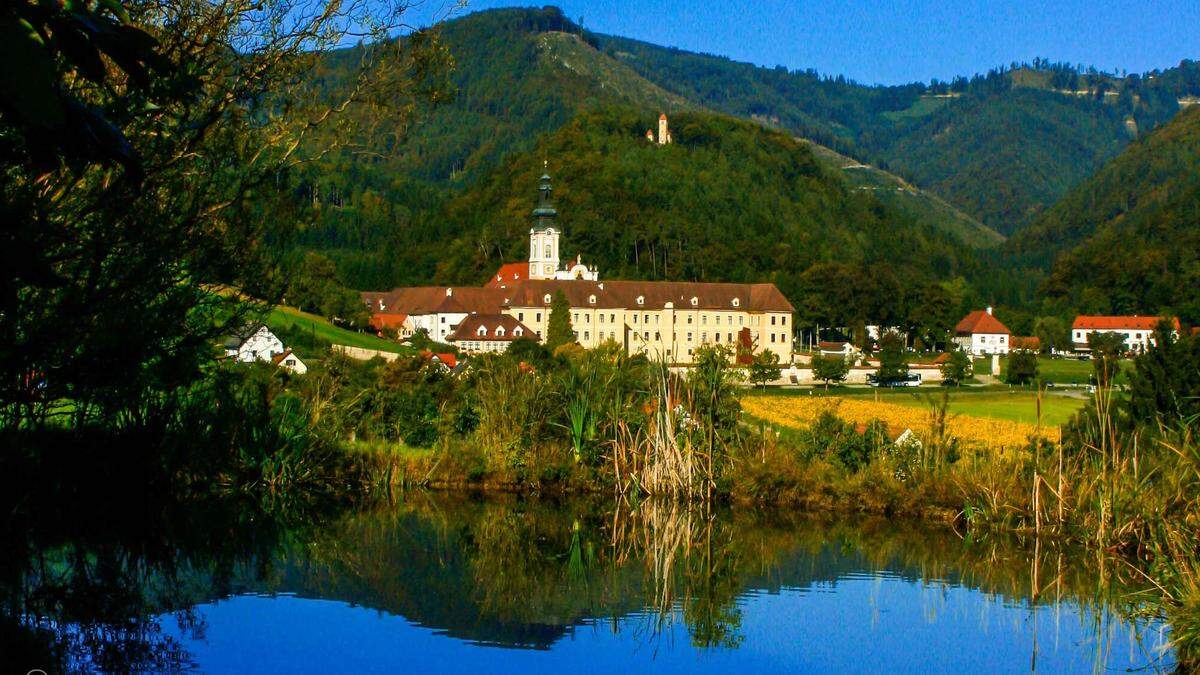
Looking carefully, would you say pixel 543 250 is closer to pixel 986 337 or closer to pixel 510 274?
pixel 510 274

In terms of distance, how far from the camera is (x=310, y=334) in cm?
6550

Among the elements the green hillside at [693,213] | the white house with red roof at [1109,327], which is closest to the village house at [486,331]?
the green hillside at [693,213]

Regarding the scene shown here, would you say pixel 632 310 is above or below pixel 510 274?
below

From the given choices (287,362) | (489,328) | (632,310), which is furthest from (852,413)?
(632,310)

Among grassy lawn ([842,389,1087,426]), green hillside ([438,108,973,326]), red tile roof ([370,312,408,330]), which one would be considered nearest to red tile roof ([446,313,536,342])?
red tile roof ([370,312,408,330])

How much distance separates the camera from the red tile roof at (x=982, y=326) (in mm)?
131375

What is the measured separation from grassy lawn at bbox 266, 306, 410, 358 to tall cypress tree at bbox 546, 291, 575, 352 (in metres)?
15.7

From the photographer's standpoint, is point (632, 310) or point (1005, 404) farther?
point (632, 310)

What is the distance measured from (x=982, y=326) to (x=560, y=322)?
162 feet

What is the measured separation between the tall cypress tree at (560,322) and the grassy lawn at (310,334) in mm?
15737

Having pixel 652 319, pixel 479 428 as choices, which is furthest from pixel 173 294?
pixel 652 319

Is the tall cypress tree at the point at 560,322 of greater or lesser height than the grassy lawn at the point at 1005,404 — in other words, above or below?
above

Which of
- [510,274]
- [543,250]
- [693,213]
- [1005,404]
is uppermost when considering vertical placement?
[693,213]

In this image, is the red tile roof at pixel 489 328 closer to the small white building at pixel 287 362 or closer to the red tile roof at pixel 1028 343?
the red tile roof at pixel 1028 343
